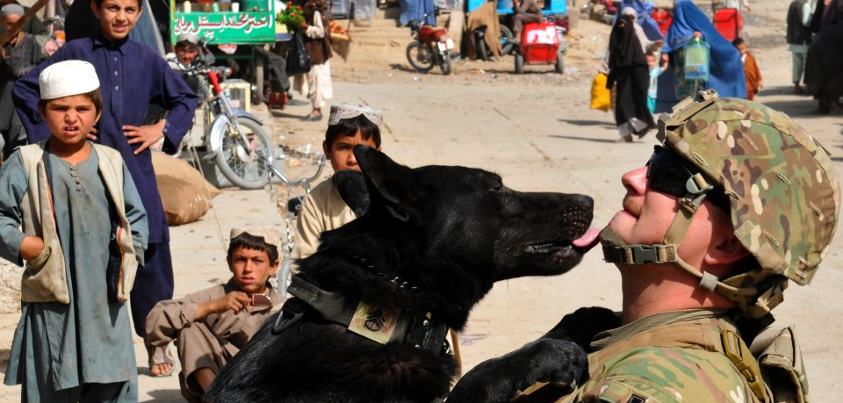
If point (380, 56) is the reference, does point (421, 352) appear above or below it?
above

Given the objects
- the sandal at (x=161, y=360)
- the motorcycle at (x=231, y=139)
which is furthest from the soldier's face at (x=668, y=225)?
the motorcycle at (x=231, y=139)

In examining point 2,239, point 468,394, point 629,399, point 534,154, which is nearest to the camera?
point 629,399

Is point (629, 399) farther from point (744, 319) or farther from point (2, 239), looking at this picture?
point (2, 239)

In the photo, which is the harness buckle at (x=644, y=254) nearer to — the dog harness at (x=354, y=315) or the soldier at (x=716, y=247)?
the soldier at (x=716, y=247)

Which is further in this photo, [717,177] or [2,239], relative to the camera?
[2,239]

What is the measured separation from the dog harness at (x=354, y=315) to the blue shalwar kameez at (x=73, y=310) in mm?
2343

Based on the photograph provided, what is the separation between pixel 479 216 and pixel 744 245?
35.2 inches

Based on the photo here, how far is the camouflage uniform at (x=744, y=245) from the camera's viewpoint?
8.93 ft

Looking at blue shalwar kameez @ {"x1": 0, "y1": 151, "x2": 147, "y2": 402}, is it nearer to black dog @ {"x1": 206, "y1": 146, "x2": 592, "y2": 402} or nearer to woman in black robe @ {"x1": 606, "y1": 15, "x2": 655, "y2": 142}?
black dog @ {"x1": 206, "y1": 146, "x2": 592, "y2": 402}

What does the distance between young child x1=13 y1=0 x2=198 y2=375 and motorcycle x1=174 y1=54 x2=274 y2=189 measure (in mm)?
6154

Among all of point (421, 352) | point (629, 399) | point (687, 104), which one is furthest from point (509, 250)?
point (629, 399)

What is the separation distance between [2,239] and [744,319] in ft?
10.3

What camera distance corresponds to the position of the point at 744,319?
3.10m

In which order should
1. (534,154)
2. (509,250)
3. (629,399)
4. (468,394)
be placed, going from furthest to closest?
(534,154), (509,250), (468,394), (629,399)
